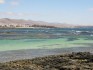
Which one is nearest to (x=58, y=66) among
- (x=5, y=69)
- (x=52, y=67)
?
(x=52, y=67)

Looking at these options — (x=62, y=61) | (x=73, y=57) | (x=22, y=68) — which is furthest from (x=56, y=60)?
(x=22, y=68)

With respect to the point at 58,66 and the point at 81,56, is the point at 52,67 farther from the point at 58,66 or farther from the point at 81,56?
the point at 81,56

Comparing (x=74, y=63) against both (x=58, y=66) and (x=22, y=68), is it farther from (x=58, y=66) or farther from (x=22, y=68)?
(x=22, y=68)

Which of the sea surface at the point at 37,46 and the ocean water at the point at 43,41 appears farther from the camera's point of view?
the ocean water at the point at 43,41

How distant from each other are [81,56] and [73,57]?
1.85ft

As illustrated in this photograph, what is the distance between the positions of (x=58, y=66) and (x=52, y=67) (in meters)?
0.36

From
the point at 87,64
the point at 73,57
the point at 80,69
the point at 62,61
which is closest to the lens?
the point at 80,69

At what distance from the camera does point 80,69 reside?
16.6 meters

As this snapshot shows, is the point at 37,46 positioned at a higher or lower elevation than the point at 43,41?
higher

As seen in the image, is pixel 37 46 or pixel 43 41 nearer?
pixel 37 46

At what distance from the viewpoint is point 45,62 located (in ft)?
63.5

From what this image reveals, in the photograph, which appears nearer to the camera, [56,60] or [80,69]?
[80,69]

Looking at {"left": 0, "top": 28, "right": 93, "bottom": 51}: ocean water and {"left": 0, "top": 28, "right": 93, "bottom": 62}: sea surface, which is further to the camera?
{"left": 0, "top": 28, "right": 93, "bottom": 51}: ocean water

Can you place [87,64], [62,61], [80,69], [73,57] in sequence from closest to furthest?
[80,69], [87,64], [62,61], [73,57]
